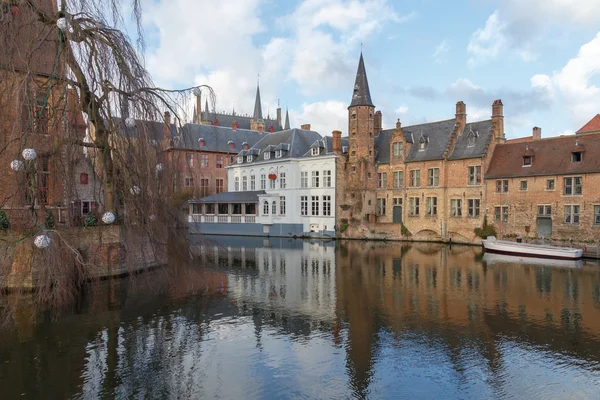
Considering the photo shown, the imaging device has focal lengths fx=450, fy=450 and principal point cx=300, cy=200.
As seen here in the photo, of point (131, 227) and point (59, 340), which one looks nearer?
point (59, 340)

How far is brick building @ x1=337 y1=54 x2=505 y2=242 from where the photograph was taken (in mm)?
32688

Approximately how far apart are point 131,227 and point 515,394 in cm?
932

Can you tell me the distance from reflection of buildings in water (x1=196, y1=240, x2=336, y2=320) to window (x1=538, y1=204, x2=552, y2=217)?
13.7 meters

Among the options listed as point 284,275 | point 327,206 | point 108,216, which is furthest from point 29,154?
point 327,206

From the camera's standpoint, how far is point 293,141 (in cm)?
4188

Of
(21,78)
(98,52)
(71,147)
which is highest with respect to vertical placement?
(98,52)

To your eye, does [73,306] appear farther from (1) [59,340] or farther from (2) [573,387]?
(2) [573,387]

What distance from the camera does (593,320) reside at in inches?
503

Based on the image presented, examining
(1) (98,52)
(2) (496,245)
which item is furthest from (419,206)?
(1) (98,52)

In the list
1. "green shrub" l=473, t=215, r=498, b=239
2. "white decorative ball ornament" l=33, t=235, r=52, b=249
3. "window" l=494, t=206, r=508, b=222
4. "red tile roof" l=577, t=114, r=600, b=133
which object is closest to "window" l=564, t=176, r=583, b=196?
"window" l=494, t=206, r=508, b=222

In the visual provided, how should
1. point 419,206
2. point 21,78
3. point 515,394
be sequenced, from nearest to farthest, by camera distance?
point 515,394
point 21,78
point 419,206

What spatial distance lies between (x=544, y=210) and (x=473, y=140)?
7.29 m

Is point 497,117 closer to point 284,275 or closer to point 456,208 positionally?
point 456,208

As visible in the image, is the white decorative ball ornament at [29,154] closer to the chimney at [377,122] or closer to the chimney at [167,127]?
the chimney at [167,127]
